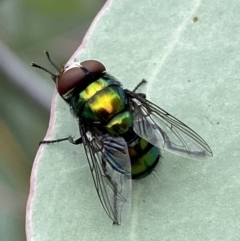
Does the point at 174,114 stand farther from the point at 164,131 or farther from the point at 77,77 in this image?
the point at 77,77

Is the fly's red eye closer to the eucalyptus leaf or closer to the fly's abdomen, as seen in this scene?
the eucalyptus leaf

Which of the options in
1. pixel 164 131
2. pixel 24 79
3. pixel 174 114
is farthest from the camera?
pixel 24 79

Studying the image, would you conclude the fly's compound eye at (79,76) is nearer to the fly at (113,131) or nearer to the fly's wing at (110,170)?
the fly at (113,131)

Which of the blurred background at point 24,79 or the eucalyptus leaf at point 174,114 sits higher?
the eucalyptus leaf at point 174,114

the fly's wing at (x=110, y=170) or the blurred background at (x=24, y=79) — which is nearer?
the fly's wing at (x=110, y=170)

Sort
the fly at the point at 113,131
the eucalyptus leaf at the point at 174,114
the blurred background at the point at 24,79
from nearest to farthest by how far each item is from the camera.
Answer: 1. the eucalyptus leaf at the point at 174,114
2. the fly at the point at 113,131
3. the blurred background at the point at 24,79

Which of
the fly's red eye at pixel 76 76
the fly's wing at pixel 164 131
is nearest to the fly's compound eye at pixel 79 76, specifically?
the fly's red eye at pixel 76 76

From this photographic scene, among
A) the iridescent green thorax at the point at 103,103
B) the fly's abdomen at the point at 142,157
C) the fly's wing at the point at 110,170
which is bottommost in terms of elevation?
the fly's abdomen at the point at 142,157

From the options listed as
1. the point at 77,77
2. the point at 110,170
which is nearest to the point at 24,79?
the point at 77,77

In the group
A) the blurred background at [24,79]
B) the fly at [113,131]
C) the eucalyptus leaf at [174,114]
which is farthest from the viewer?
the blurred background at [24,79]
